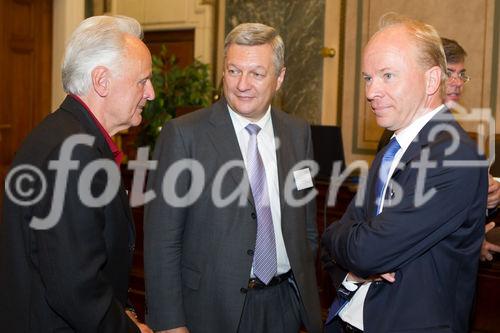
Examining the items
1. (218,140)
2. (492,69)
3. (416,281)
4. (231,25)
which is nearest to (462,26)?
(492,69)

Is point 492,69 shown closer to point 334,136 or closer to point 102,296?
point 334,136

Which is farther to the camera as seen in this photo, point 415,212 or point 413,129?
point 413,129

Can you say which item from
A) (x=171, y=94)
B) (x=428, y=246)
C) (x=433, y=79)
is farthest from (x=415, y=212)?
(x=171, y=94)

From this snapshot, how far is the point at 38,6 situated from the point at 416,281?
6.06 meters

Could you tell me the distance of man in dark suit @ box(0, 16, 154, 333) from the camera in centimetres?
167

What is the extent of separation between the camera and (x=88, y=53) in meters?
1.89

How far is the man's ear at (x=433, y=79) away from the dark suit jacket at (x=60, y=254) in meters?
0.98

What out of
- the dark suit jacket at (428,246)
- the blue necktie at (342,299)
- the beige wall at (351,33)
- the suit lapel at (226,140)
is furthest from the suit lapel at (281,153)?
the beige wall at (351,33)

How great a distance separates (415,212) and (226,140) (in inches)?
35.5

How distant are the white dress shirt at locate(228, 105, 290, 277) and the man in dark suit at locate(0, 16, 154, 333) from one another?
0.69m

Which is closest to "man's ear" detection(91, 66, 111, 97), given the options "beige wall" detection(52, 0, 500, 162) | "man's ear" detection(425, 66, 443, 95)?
"man's ear" detection(425, 66, 443, 95)

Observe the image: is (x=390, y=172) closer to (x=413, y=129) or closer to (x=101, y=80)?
(x=413, y=129)

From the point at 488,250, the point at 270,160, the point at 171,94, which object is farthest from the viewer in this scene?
the point at 171,94

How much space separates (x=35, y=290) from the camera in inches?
68.3
